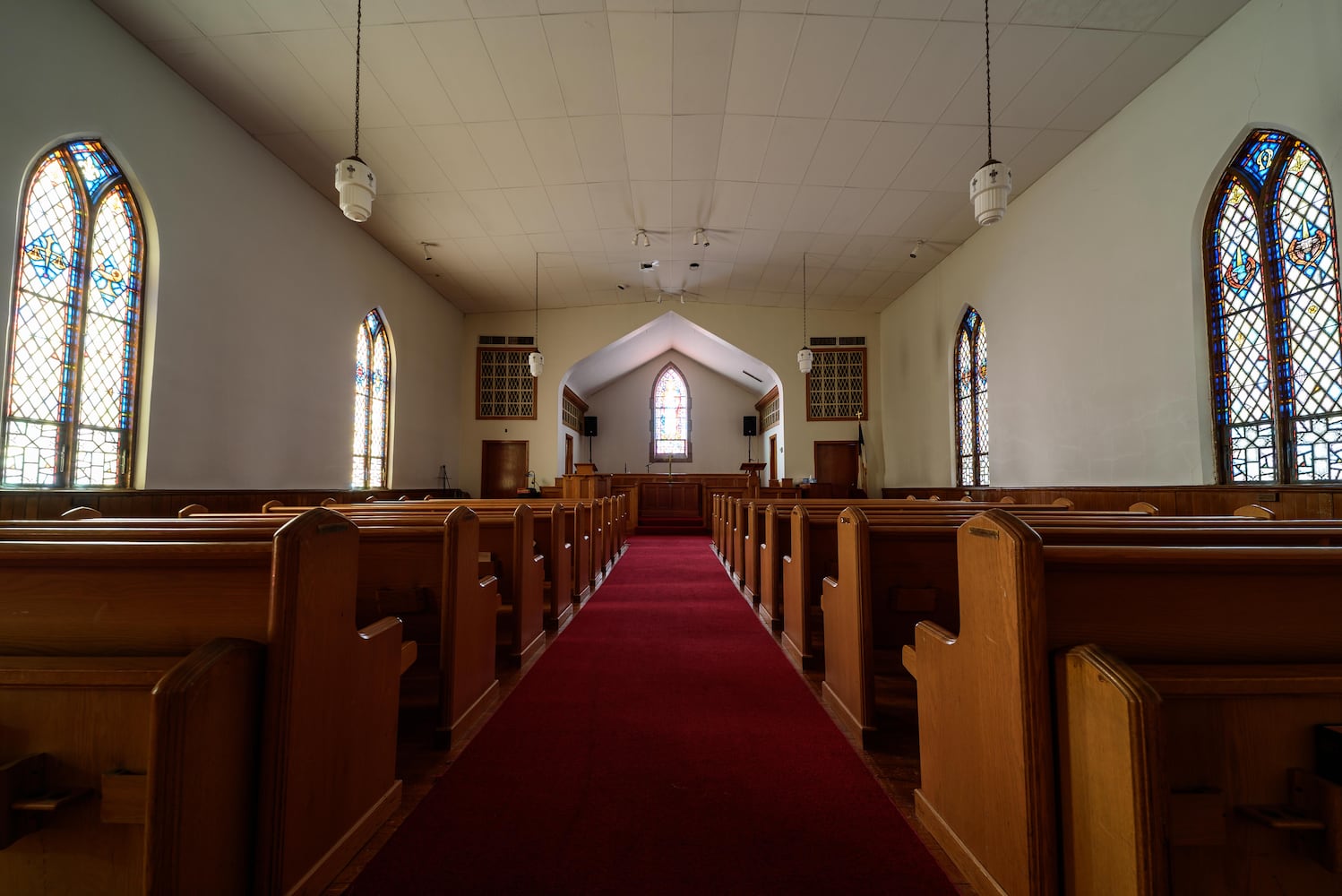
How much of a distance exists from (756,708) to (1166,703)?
1.47 m

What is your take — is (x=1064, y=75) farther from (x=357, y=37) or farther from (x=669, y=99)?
(x=357, y=37)

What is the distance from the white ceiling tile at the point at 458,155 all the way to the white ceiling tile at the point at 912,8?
3.51m

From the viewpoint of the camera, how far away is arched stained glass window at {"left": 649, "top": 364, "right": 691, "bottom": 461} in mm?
13883

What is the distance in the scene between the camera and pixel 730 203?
682 centimetres

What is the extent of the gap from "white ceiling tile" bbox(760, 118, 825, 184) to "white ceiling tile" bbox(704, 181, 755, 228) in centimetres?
32

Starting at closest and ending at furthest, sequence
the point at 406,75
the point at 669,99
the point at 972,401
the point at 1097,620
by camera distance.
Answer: the point at 1097,620, the point at 406,75, the point at 669,99, the point at 972,401

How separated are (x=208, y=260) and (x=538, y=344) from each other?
5.88m

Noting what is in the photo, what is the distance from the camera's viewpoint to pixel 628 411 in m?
14.0

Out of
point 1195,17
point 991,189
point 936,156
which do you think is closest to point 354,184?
point 991,189

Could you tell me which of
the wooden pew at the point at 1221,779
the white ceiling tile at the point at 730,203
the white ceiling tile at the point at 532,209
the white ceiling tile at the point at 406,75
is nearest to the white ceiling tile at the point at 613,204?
the white ceiling tile at the point at 532,209

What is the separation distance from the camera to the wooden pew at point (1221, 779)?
84 centimetres

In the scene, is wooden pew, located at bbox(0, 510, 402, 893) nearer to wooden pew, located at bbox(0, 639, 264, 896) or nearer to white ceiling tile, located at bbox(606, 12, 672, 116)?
wooden pew, located at bbox(0, 639, 264, 896)

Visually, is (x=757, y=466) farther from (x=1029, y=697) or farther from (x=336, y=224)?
(x=1029, y=697)

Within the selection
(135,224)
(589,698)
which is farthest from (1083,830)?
(135,224)
